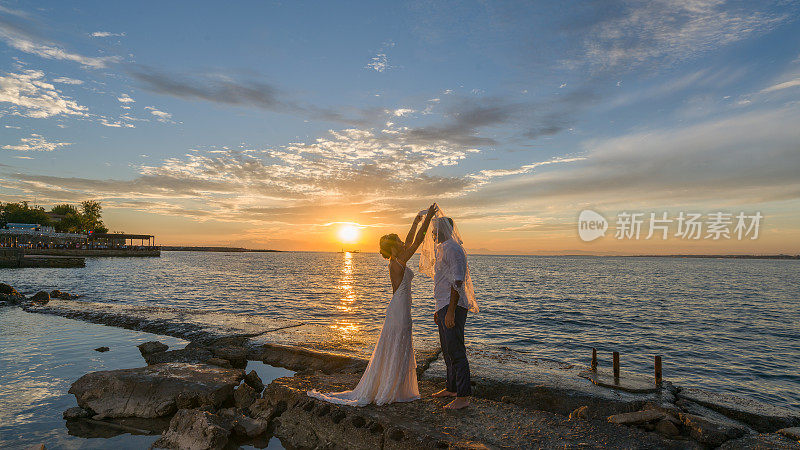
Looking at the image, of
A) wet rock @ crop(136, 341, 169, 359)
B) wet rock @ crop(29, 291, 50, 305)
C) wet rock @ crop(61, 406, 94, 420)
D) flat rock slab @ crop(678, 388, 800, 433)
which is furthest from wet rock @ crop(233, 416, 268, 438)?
wet rock @ crop(29, 291, 50, 305)

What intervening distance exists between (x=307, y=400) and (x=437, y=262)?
3.04 m

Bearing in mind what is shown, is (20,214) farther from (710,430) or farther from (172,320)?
(710,430)

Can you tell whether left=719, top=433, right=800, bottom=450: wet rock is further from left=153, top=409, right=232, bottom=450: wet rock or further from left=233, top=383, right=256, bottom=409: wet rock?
left=233, top=383, right=256, bottom=409: wet rock

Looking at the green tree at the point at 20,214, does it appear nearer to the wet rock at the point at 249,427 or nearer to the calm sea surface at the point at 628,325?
the calm sea surface at the point at 628,325

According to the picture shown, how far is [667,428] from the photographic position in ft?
19.6

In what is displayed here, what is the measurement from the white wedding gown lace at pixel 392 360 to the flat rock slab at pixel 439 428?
0.55ft

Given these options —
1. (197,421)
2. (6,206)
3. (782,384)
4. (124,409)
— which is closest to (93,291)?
(124,409)

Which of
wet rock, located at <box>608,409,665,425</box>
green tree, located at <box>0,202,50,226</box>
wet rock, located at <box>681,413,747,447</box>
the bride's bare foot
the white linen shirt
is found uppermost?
green tree, located at <box>0,202,50,226</box>

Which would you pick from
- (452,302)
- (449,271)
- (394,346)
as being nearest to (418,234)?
(449,271)

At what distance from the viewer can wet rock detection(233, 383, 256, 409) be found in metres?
7.47

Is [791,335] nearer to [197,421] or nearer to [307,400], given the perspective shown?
[307,400]

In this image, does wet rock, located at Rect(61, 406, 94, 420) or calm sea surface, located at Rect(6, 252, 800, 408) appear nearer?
wet rock, located at Rect(61, 406, 94, 420)

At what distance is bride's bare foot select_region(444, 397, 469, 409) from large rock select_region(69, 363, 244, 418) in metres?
4.33

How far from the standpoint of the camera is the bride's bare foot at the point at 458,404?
5891 millimetres
